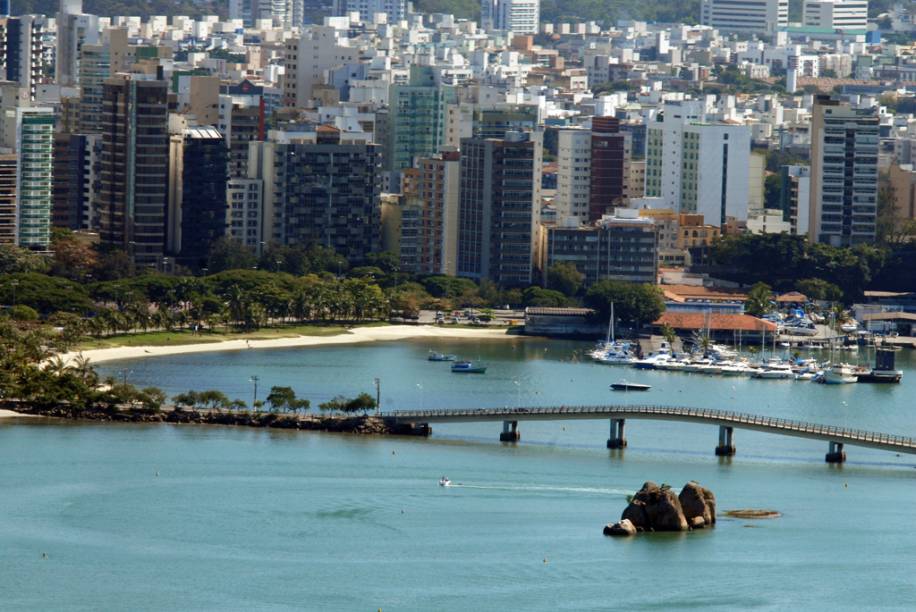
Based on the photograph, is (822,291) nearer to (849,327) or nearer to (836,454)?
(849,327)

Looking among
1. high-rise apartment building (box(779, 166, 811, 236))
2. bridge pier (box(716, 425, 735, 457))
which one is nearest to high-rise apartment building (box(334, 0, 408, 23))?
high-rise apartment building (box(779, 166, 811, 236))

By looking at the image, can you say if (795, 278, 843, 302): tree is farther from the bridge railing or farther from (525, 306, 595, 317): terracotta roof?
the bridge railing

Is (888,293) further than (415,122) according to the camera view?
No

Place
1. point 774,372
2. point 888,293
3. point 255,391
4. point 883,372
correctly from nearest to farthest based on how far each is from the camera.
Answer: point 255,391
point 883,372
point 774,372
point 888,293

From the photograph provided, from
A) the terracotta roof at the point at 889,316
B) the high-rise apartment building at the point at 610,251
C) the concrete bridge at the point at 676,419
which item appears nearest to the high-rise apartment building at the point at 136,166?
the high-rise apartment building at the point at 610,251

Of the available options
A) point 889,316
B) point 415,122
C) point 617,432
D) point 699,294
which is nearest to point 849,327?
point 889,316
